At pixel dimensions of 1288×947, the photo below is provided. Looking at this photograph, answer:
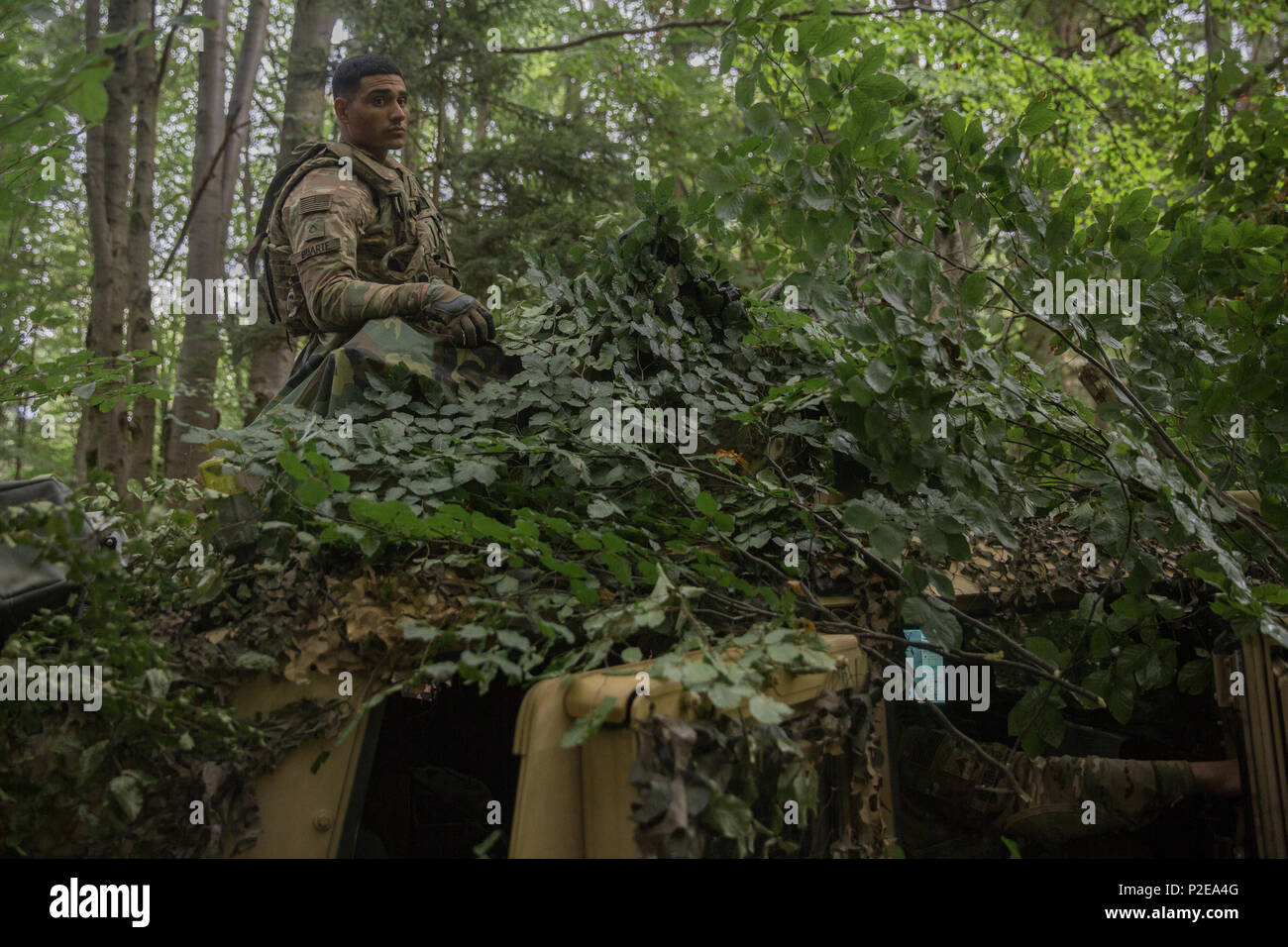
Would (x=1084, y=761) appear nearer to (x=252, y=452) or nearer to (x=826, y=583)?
(x=826, y=583)

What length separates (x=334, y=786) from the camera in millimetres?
2521

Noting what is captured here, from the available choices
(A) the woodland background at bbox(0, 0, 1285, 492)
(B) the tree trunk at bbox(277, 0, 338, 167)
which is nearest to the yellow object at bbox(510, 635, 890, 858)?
(A) the woodland background at bbox(0, 0, 1285, 492)

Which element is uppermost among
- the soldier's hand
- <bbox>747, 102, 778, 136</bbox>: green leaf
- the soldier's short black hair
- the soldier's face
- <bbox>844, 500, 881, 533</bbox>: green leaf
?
the soldier's short black hair

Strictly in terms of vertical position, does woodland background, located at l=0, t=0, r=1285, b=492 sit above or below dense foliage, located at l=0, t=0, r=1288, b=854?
above

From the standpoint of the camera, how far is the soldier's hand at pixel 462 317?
3.44 meters

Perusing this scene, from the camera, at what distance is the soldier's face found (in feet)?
12.4

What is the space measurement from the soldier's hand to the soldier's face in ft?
2.77

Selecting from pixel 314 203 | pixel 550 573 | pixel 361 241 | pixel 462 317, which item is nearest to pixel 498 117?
pixel 361 241

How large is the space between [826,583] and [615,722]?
4.70 feet

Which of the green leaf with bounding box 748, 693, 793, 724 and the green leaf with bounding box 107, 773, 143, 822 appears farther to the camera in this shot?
the green leaf with bounding box 107, 773, 143, 822

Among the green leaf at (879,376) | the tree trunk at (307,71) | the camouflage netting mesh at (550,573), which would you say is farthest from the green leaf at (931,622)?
the tree trunk at (307,71)

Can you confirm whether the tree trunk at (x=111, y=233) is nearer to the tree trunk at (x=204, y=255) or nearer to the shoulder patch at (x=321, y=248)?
the tree trunk at (x=204, y=255)

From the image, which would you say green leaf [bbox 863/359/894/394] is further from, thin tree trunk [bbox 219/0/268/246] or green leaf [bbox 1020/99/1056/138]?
thin tree trunk [bbox 219/0/268/246]
